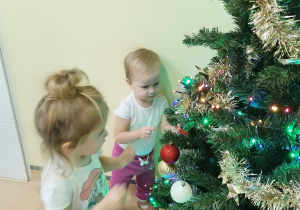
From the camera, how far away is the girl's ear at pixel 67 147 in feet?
2.60

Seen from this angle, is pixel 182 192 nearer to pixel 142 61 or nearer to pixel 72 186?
pixel 72 186

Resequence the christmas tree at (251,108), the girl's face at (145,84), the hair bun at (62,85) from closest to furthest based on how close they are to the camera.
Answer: the christmas tree at (251,108) → the hair bun at (62,85) → the girl's face at (145,84)

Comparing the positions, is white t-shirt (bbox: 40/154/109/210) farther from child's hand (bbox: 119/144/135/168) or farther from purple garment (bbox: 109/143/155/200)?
purple garment (bbox: 109/143/155/200)

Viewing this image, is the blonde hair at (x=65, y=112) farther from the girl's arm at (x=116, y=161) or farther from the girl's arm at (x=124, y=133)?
the girl's arm at (x=124, y=133)

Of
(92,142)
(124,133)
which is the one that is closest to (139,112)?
(124,133)

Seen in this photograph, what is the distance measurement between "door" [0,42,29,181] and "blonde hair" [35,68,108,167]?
Result: 2.77ft

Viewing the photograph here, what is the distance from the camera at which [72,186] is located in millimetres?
854

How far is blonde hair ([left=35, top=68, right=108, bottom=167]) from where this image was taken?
0.77 metres

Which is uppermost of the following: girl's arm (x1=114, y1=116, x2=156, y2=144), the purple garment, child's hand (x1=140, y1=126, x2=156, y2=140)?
child's hand (x1=140, y1=126, x2=156, y2=140)

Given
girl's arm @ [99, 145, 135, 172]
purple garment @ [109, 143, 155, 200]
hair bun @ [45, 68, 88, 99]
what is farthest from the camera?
purple garment @ [109, 143, 155, 200]

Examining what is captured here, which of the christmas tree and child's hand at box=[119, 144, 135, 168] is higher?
the christmas tree

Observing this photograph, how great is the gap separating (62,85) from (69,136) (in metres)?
0.15

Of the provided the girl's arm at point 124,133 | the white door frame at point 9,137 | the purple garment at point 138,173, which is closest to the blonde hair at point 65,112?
the girl's arm at point 124,133

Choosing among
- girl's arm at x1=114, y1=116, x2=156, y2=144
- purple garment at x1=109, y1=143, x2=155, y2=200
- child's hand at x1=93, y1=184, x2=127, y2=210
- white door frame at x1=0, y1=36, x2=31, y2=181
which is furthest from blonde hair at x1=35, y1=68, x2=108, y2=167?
white door frame at x1=0, y1=36, x2=31, y2=181
